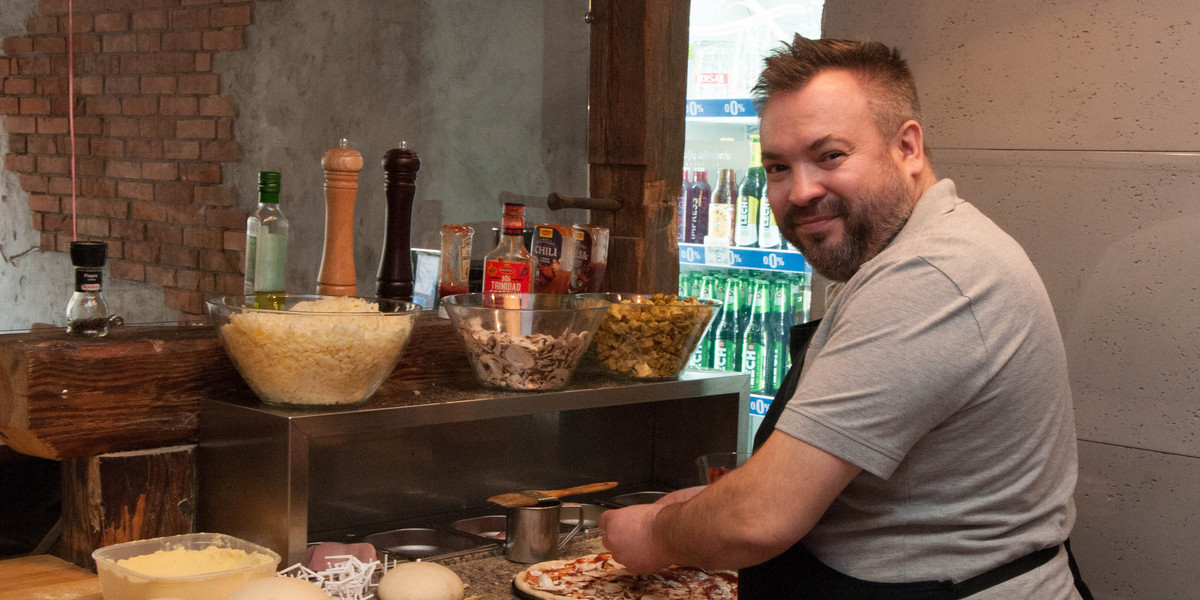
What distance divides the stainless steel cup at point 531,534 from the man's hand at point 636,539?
0.64 ft

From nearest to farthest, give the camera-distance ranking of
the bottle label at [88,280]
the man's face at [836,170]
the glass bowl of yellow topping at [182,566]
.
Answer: the glass bowl of yellow topping at [182,566] < the man's face at [836,170] < the bottle label at [88,280]

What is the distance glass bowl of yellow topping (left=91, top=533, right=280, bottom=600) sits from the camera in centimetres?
126

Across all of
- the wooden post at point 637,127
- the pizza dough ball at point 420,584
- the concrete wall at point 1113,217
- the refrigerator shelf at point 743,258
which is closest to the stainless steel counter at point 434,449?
the pizza dough ball at point 420,584

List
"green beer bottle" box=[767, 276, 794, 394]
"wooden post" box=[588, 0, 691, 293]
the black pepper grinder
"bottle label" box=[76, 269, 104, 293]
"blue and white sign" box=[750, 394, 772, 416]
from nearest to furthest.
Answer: "bottle label" box=[76, 269, 104, 293]
the black pepper grinder
"wooden post" box=[588, 0, 691, 293]
"blue and white sign" box=[750, 394, 772, 416]
"green beer bottle" box=[767, 276, 794, 394]

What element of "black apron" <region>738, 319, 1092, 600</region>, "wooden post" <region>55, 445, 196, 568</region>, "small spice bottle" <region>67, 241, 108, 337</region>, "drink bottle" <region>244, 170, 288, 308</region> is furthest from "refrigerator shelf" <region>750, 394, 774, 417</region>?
"small spice bottle" <region>67, 241, 108, 337</region>

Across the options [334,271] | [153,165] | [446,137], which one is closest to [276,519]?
[334,271]

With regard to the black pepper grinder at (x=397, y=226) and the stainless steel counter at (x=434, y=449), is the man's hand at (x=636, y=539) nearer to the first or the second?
the stainless steel counter at (x=434, y=449)

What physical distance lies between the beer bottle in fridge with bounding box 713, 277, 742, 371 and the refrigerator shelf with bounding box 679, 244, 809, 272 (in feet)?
0.37

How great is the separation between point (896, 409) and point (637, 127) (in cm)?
127

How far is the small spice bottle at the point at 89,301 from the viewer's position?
146 cm

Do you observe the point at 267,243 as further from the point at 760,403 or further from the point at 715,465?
the point at 760,403

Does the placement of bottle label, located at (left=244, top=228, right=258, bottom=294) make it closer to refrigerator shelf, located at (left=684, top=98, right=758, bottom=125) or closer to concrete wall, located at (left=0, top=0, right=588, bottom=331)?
concrete wall, located at (left=0, top=0, right=588, bottom=331)

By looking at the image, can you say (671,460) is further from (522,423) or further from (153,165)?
(153,165)

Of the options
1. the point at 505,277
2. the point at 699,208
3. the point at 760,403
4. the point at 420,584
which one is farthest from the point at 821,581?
the point at 699,208
